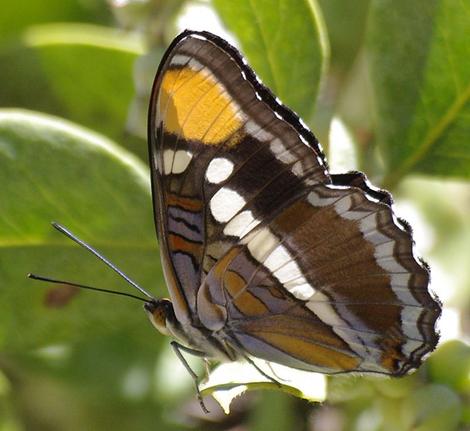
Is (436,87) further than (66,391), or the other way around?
(66,391)

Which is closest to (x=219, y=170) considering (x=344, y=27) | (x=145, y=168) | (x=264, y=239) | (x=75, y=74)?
(x=264, y=239)

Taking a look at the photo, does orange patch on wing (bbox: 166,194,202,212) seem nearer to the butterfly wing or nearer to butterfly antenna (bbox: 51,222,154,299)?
the butterfly wing

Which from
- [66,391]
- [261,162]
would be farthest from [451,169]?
[66,391]

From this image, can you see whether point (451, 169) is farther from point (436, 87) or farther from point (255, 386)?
point (255, 386)

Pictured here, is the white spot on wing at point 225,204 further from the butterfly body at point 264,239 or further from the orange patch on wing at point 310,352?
the orange patch on wing at point 310,352

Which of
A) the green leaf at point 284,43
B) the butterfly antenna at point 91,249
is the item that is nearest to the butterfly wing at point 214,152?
the butterfly antenna at point 91,249
